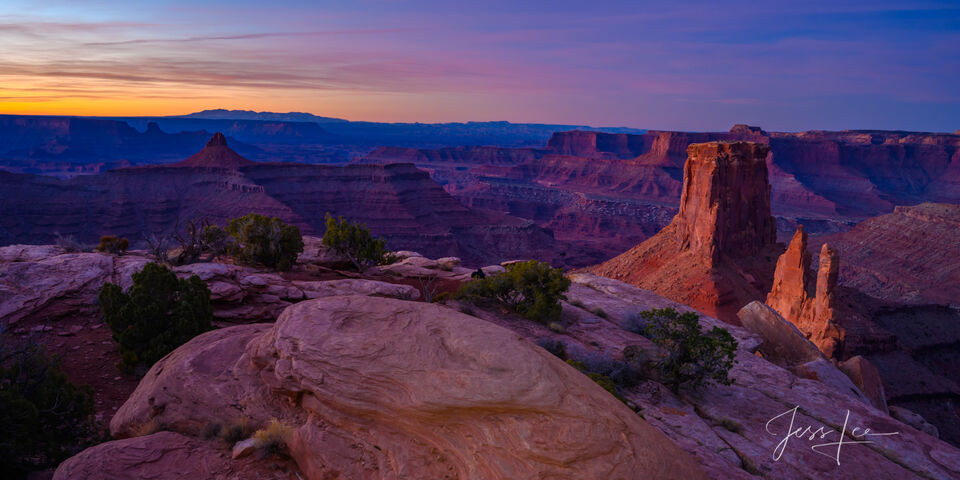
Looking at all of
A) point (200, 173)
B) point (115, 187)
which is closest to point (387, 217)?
point (200, 173)

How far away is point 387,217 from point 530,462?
88043 millimetres

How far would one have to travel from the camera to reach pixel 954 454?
991 centimetres

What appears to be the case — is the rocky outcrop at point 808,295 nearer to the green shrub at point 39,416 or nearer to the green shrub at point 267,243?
the green shrub at point 267,243

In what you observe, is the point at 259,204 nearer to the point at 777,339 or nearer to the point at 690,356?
the point at 777,339

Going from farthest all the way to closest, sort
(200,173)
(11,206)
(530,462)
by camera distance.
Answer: (200,173) → (11,206) → (530,462)

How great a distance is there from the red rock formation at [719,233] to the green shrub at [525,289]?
25661 millimetres

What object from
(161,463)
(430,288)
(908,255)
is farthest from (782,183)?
(161,463)

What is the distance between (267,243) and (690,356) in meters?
15.3

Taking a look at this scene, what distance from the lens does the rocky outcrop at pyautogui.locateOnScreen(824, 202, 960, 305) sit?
180 ft

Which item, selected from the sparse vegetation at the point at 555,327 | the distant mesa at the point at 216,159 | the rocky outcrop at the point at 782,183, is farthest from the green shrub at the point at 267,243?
the rocky outcrop at the point at 782,183

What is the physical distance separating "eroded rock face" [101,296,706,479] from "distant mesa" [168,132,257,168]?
9483cm

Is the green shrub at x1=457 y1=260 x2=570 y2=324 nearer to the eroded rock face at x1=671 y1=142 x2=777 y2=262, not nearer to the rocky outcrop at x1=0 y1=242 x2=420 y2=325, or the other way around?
→ the rocky outcrop at x1=0 y1=242 x2=420 y2=325

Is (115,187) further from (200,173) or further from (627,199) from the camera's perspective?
(627,199)

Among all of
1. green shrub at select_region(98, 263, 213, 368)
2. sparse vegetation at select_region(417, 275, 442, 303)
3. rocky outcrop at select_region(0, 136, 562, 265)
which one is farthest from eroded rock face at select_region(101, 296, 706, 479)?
rocky outcrop at select_region(0, 136, 562, 265)
